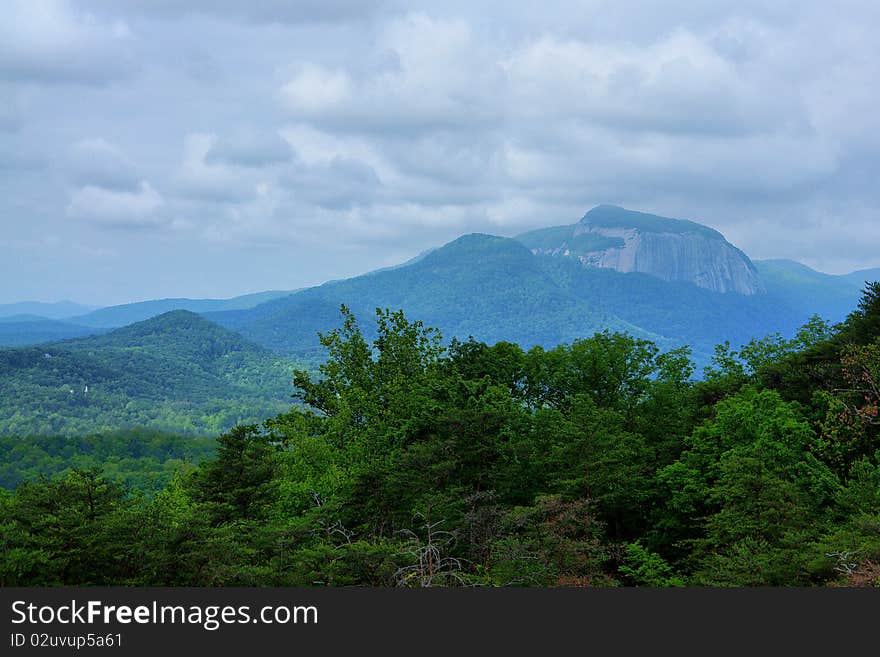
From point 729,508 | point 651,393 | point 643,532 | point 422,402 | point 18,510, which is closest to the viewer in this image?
point 18,510

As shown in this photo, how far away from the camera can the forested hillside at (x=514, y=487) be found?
20.2m

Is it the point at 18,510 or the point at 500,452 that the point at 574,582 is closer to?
the point at 500,452

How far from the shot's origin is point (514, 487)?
30.1 metres

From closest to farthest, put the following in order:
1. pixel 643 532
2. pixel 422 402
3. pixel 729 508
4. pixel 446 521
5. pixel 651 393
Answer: pixel 729 508 < pixel 446 521 < pixel 643 532 < pixel 422 402 < pixel 651 393

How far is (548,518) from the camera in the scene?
23984 mm

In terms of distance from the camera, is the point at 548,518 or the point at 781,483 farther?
the point at 548,518

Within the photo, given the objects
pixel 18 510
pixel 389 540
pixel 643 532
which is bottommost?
pixel 643 532

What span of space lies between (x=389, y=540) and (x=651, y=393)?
21.6 meters

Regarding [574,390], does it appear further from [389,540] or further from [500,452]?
[389,540]

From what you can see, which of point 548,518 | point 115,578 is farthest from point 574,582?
point 115,578

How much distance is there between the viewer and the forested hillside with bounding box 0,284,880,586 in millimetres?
20172

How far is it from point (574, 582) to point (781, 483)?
24.4ft

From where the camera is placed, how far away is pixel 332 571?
65.5 ft

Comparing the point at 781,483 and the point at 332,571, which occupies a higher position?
the point at 781,483
